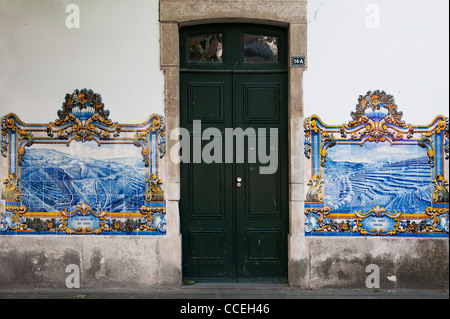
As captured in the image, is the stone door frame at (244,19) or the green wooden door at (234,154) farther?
the green wooden door at (234,154)

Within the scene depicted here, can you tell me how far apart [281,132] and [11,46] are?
146 inches

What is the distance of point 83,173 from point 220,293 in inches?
92.3

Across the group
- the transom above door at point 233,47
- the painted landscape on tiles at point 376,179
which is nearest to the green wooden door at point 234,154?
the transom above door at point 233,47

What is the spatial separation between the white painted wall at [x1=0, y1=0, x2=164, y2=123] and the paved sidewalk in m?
2.20

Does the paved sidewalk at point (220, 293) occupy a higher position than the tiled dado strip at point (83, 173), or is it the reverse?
the tiled dado strip at point (83, 173)

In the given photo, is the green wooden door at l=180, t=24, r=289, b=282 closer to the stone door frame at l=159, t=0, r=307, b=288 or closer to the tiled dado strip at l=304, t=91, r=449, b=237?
the stone door frame at l=159, t=0, r=307, b=288

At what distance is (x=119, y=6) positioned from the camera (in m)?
5.87

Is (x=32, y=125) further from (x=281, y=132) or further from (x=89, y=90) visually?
(x=281, y=132)

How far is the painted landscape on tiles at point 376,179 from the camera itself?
5.88m

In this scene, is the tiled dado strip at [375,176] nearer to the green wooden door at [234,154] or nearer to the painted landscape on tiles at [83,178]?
the green wooden door at [234,154]

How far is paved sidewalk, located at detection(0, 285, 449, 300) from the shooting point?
18.4ft

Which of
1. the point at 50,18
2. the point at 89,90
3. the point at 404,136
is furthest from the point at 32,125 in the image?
the point at 404,136

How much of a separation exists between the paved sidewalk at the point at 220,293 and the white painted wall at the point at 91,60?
2203mm
